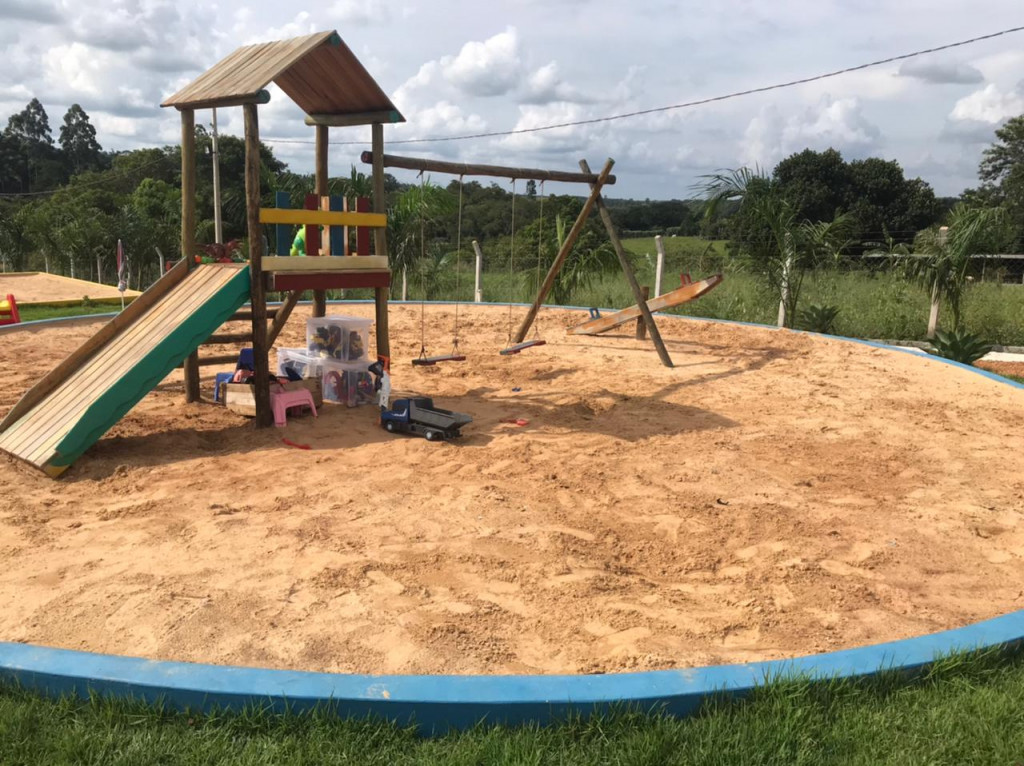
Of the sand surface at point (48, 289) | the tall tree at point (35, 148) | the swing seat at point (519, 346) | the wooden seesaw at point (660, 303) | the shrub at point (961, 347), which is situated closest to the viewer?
the swing seat at point (519, 346)

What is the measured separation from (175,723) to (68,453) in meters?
3.07

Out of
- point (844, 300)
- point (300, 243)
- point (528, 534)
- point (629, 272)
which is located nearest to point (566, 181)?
point (629, 272)

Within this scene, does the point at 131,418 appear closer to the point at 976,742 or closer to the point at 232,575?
the point at 232,575

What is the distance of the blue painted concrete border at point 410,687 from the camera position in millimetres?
2320

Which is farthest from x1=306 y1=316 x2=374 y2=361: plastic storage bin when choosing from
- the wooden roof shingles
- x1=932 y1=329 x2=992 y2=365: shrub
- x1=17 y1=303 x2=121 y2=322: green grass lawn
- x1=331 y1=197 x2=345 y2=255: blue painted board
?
x1=17 y1=303 x2=121 y2=322: green grass lawn

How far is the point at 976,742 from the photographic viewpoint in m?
2.31

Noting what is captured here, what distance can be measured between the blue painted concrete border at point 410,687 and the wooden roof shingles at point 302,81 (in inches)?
172

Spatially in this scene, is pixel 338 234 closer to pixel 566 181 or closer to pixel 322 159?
pixel 322 159

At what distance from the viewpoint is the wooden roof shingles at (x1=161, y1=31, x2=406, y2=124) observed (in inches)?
227

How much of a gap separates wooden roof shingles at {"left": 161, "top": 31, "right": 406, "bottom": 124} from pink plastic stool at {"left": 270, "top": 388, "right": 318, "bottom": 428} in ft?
7.15

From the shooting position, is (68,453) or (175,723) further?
(68,453)

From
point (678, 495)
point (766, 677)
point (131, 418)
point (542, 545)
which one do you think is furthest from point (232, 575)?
point (131, 418)

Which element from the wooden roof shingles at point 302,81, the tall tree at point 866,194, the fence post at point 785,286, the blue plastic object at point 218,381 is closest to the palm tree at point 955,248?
the fence post at point 785,286

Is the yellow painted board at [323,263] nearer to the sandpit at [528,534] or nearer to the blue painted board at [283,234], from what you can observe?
the blue painted board at [283,234]
